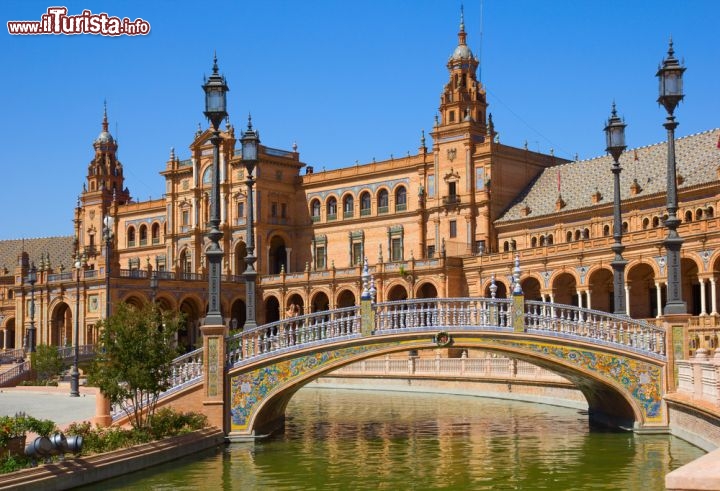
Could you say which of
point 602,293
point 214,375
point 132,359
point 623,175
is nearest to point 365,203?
point 623,175

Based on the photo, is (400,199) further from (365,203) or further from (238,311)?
(238,311)

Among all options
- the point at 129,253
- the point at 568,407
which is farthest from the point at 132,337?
the point at 129,253

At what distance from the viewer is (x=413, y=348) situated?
23.8 meters

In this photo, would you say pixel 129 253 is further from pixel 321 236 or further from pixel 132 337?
pixel 132 337

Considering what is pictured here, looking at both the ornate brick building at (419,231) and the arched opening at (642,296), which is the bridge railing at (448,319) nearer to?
the ornate brick building at (419,231)

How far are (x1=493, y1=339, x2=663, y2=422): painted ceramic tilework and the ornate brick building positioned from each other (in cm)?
2422

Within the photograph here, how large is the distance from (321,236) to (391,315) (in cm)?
5415

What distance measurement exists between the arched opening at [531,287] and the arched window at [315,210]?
74.6 ft

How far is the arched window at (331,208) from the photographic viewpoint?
255ft

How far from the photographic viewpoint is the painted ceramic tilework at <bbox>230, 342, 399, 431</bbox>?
23.8 m

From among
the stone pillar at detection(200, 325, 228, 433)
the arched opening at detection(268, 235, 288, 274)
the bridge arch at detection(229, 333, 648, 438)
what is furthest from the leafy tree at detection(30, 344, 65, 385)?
the arched opening at detection(268, 235, 288, 274)

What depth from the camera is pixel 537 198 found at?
219ft

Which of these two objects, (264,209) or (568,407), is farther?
(264,209)

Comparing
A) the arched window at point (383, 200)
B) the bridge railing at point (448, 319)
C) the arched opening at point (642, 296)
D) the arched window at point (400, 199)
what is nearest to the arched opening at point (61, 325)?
the arched window at point (383, 200)
